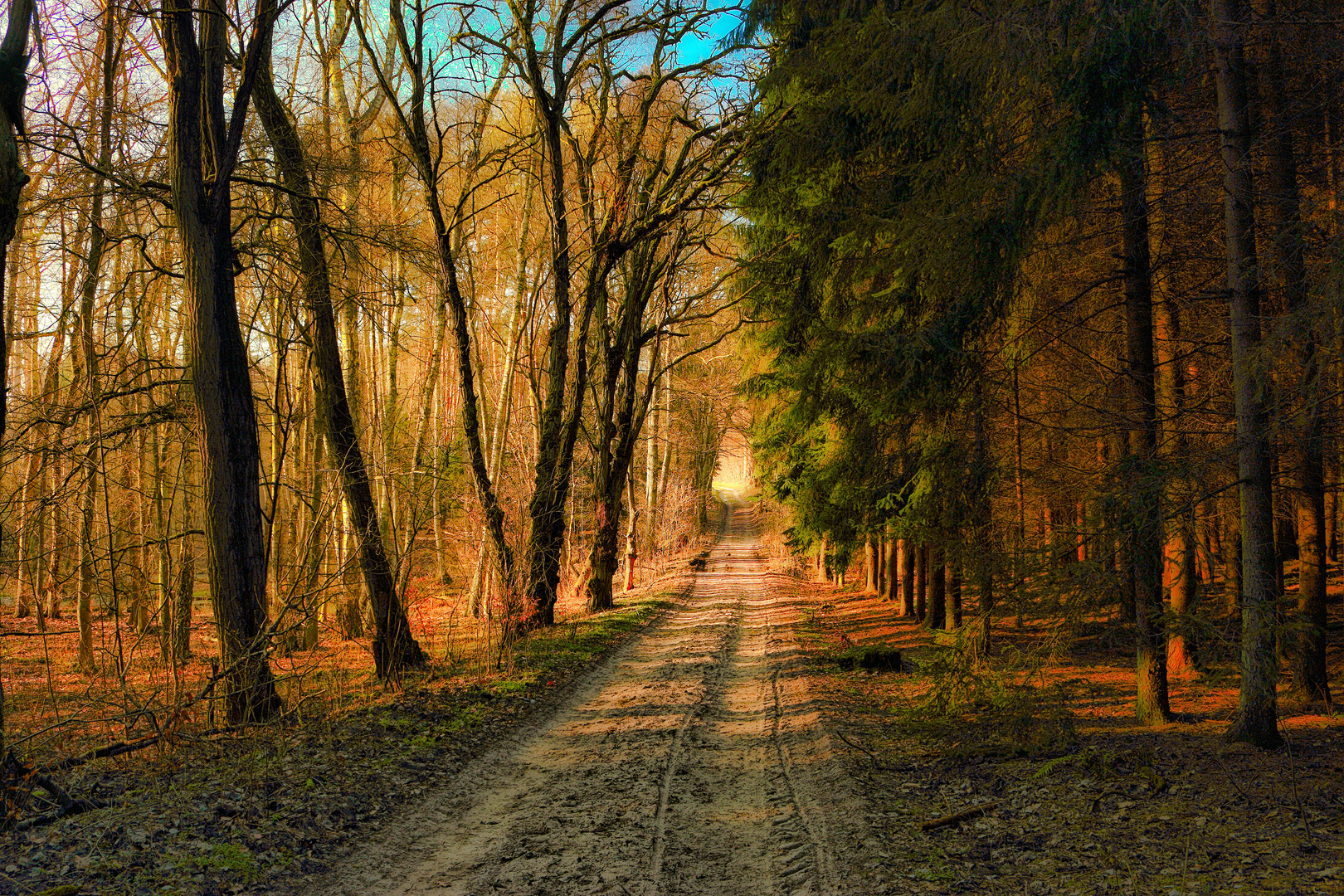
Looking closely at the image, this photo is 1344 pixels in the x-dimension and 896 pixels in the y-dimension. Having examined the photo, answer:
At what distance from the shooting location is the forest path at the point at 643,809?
4.80 m

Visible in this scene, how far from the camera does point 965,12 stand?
20.4ft

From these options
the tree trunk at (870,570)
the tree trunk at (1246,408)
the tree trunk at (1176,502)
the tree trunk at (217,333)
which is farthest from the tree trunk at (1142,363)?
the tree trunk at (870,570)

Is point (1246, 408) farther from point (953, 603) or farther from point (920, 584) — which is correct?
point (920, 584)

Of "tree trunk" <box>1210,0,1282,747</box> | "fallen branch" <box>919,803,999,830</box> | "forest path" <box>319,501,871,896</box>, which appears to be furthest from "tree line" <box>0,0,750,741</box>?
"tree trunk" <box>1210,0,1282,747</box>

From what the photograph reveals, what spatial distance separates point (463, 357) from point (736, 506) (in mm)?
73323


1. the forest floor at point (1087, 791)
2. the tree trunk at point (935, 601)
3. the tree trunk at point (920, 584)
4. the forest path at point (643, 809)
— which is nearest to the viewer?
the forest floor at point (1087, 791)

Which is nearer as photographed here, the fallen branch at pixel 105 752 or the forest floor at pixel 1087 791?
the forest floor at pixel 1087 791

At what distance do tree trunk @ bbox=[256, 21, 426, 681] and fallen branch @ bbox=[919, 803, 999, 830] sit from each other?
7259 mm

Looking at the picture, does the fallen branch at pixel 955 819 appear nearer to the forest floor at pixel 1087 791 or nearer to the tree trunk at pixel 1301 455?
the forest floor at pixel 1087 791

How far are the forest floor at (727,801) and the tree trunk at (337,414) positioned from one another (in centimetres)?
165

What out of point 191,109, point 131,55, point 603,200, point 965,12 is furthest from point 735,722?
point 603,200

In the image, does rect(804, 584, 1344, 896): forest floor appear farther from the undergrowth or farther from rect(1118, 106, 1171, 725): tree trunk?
rect(1118, 106, 1171, 725): tree trunk

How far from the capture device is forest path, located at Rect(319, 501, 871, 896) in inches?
189

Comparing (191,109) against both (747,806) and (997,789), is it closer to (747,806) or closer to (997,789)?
(747,806)
